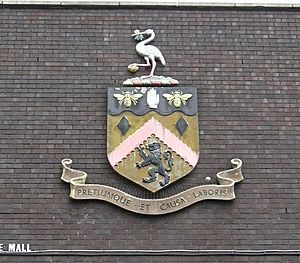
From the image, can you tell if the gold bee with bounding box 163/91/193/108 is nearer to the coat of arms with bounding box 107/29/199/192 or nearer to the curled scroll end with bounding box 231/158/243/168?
the coat of arms with bounding box 107/29/199/192

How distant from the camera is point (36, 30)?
41.6 ft

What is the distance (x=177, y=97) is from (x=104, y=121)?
135 cm

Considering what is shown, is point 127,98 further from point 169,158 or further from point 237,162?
point 237,162

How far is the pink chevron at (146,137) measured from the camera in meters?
11.4

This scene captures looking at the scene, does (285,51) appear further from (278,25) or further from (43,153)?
(43,153)

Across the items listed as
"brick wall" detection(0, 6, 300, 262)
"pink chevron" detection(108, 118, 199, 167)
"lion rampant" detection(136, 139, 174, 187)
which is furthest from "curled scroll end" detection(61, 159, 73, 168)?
"lion rampant" detection(136, 139, 174, 187)

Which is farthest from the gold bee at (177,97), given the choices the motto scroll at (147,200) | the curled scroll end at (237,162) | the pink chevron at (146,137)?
the motto scroll at (147,200)

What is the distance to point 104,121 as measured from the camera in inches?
468

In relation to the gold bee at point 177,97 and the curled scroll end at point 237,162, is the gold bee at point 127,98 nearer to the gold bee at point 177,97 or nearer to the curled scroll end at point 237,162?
the gold bee at point 177,97

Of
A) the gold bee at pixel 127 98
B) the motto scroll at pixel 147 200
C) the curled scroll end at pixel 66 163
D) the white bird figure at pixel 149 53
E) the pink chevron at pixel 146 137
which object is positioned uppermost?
the white bird figure at pixel 149 53

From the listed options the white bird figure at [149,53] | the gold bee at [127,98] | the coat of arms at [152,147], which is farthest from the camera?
the white bird figure at [149,53]

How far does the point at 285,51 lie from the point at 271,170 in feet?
8.01

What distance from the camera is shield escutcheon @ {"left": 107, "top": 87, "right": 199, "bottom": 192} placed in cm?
1135

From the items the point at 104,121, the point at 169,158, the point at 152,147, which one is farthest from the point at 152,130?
the point at 104,121
